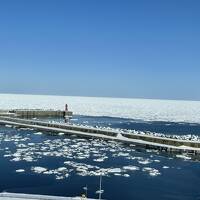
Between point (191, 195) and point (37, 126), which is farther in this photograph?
point (37, 126)

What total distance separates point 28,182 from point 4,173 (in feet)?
13.1

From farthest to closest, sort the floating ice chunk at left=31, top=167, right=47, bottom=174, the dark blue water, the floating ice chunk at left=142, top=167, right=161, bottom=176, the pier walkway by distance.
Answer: the pier walkway, the floating ice chunk at left=142, top=167, right=161, bottom=176, the floating ice chunk at left=31, top=167, right=47, bottom=174, the dark blue water

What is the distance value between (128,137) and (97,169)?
26327 millimetres

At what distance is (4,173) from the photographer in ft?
124

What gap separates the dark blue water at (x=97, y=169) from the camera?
33031 millimetres

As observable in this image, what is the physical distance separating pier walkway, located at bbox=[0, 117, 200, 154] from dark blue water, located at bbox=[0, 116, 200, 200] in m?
2.98

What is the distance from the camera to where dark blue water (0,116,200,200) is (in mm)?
33031

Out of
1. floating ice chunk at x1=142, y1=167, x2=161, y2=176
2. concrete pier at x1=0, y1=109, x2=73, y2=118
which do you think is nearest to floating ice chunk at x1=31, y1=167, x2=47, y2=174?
floating ice chunk at x1=142, y1=167, x2=161, y2=176

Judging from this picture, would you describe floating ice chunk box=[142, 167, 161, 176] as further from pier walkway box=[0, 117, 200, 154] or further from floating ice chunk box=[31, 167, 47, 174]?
pier walkway box=[0, 117, 200, 154]

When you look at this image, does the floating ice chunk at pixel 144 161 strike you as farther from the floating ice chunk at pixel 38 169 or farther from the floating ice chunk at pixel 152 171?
the floating ice chunk at pixel 38 169

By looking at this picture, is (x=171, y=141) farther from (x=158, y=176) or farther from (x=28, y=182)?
(x=28, y=182)

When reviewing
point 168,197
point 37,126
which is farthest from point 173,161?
point 37,126

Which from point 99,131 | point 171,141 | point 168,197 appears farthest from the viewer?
point 99,131

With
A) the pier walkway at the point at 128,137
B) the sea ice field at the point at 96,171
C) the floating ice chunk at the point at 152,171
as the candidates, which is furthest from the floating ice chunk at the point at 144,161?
the pier walkway at the point at 128,137
